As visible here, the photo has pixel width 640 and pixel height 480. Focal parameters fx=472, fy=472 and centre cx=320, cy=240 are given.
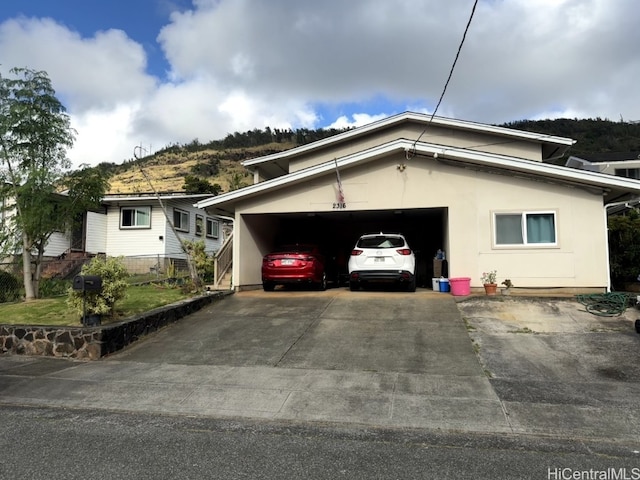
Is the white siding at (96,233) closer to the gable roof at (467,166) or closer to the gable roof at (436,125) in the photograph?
the gable roof at (436,125)

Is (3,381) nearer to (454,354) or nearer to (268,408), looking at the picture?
(268,408)

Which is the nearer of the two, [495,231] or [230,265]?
[495,231]

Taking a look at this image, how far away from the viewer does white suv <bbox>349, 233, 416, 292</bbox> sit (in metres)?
12.3

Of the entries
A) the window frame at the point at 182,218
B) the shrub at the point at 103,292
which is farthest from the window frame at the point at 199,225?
the shrub at the point at 103,292

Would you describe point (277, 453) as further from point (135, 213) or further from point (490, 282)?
point (135, 213)

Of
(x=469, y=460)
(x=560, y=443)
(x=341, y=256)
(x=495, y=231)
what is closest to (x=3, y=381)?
(x=469, y=460)

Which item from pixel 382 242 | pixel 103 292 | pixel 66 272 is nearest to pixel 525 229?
pixel 382 242

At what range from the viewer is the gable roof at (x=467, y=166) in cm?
1132

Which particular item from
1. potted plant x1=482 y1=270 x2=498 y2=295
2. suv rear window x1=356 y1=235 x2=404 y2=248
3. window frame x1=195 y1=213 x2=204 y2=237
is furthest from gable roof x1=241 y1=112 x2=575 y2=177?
window frame x1=195 y1=213 x2=204 y2=237

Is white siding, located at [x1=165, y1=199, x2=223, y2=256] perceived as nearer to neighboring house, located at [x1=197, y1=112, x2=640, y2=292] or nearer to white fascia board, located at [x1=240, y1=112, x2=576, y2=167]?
white fascia board, located at [x1=240, y1=112, x2=576, y2=167]

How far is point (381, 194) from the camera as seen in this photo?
43.2ft

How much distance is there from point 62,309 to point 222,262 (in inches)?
203

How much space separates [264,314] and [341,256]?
8883mm

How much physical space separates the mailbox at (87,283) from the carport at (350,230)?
24.2 feet
